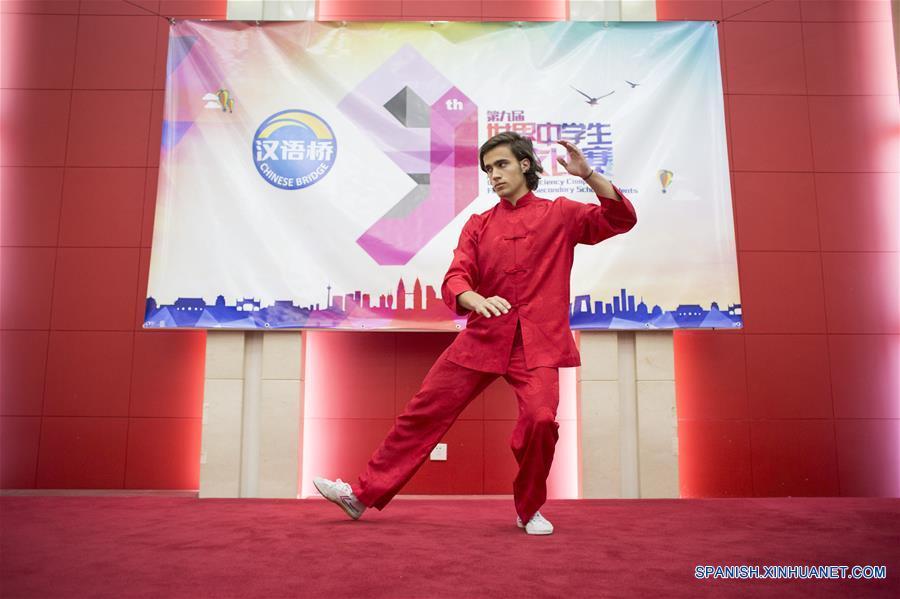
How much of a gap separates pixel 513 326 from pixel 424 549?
30.5 inches

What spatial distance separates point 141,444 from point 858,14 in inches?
190

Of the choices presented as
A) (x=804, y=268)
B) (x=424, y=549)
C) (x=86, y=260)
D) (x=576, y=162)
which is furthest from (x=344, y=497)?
(x=804, y=268)

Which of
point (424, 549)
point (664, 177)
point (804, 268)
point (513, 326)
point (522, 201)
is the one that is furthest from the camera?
point (804, 268)

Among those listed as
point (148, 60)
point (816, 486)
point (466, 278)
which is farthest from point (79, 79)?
point (816, 486)

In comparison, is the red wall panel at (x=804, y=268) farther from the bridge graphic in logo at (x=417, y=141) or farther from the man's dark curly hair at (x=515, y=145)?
the man's dark curly hair at (x=515, y=145)

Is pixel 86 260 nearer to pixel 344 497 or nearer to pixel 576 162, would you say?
pixel 344 497

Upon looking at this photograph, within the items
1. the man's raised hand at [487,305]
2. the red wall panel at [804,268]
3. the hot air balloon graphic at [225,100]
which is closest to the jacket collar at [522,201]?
the man's raised hand at [487,305]

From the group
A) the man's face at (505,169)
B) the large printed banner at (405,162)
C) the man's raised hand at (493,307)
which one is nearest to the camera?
the man's raised hand at (493,307)

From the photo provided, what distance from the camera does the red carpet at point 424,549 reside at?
1305 mm

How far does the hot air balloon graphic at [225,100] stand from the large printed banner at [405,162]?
10mm

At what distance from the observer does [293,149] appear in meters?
3.26

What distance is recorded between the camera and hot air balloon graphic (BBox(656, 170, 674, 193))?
10.5ft

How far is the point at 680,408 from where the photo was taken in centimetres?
343

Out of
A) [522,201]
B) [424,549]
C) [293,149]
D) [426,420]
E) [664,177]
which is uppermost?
[293,149]
